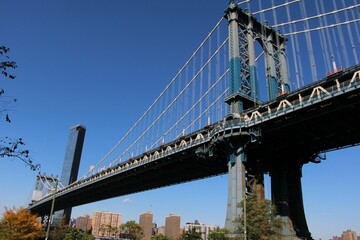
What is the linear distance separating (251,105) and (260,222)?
18.7 m

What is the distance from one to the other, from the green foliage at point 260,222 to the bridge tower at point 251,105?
8.58 ft

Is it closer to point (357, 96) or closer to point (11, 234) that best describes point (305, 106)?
point (357, 96)

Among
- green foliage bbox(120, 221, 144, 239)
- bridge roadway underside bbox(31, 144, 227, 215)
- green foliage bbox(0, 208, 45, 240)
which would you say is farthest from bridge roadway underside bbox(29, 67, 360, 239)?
green foliage bbox(120, 221, 144, 239)

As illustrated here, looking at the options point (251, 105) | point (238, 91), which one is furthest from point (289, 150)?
point (238, 91)

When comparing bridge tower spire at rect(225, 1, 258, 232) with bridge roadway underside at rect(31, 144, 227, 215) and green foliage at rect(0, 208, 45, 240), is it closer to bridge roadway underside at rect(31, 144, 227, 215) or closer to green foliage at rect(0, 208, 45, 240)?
bridge roadway underside at rect(31, 144, 227, 215)

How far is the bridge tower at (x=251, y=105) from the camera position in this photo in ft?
141

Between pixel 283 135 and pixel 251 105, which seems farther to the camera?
pixel 251 105

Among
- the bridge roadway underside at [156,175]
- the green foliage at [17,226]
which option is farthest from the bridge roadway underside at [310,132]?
the green foliage at [17,226]

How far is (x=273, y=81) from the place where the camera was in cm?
5312

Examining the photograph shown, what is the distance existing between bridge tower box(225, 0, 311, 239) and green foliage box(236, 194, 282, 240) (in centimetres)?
262

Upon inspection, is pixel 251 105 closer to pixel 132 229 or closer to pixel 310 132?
pixel 310 132

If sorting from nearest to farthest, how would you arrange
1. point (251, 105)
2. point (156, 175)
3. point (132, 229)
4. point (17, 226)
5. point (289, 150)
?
1. point (251, 105)
2. point (289, 150)
3. point (17, 226)
4. point (156, 175)
5. point (132, 229)

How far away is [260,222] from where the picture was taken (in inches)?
1332

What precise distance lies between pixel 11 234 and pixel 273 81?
172 ft
